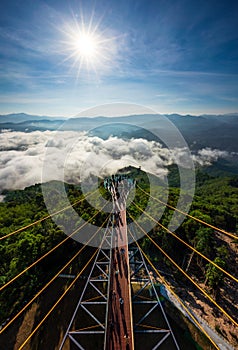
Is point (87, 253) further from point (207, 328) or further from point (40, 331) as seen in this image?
point (207, 328)

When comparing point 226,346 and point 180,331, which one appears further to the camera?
point 180,331

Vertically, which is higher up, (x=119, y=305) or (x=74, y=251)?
(x=119, y=305)

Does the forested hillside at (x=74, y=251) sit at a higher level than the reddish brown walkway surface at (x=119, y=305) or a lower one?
lower

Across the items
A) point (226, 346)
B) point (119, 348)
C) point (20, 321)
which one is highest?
point (119, 348)

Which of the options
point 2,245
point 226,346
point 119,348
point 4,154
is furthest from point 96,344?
point 4,154

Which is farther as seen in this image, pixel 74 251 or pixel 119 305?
pixel 74 251

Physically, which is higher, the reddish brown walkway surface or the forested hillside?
the reddish brown walkway surface

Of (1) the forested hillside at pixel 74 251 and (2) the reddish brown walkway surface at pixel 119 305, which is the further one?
(1) the forested hillside at pixel 74 251

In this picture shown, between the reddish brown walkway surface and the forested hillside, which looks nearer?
the reddish brown walkway surface
